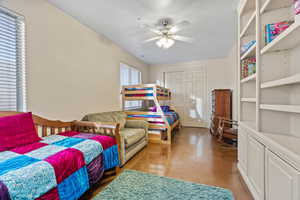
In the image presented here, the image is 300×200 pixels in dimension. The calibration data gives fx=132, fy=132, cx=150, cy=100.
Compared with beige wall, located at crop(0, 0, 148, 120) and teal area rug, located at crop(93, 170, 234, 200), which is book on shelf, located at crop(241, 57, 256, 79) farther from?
beige wall, located at crop(0, 0, 148, 120)

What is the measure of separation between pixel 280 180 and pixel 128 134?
207 centimetres

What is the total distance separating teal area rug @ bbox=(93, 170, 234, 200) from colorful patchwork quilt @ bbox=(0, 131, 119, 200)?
0.28 m

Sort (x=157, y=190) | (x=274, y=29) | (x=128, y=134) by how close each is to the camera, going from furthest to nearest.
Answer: (x=128, y=134)
(x=157, y=190)
(x=274, y=29)

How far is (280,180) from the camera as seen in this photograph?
978 millimetres

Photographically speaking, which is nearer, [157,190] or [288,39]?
[288,39]

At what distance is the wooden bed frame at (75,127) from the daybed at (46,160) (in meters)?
0.01

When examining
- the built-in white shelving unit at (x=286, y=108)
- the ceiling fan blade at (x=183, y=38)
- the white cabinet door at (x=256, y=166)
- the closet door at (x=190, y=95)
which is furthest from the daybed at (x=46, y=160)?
the closet door at (x=190, y=95)

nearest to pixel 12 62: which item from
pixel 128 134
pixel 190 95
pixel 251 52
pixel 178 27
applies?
pixel 128 134

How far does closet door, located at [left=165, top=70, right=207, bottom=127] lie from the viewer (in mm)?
5172

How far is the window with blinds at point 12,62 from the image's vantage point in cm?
162

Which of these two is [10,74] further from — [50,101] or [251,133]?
[251,133]

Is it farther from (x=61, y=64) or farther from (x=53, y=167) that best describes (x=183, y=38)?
(x=53, y=167)

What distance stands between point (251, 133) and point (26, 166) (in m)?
2.22

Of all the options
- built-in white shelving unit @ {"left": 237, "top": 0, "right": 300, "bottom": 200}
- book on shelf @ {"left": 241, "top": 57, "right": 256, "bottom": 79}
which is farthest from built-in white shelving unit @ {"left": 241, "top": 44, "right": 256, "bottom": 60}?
built-in white shelving unit @ {"left": 237, "top": 0, "right": 300, "bottom": 200}
